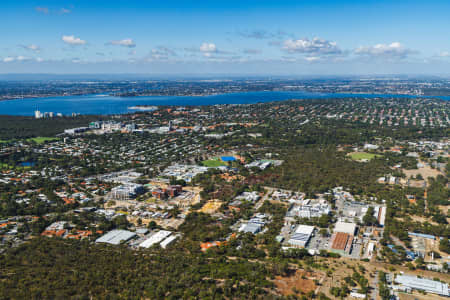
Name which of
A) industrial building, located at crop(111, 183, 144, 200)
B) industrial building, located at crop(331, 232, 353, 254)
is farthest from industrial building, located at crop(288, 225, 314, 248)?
industrial building, located at crop(111, 183, 144, 200)

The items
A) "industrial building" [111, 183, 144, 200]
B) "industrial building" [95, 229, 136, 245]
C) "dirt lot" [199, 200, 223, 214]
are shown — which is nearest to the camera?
"industrial building" [95, 229, 136, 245]

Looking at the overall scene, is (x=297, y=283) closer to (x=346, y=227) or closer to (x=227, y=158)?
(x=346, y=227)

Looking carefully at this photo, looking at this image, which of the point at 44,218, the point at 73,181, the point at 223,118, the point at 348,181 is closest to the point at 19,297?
the point at 44,218

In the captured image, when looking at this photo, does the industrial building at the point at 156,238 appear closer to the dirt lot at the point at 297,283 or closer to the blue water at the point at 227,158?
the dirt lot at the point at 297,283

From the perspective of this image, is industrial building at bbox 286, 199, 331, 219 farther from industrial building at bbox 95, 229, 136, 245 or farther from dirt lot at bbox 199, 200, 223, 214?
industrial building at bbox 95, 229, 136, 245

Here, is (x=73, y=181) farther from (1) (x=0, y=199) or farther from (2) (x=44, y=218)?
(2) (x=44, y=218)

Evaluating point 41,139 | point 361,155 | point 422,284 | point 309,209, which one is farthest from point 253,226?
point 41,139
